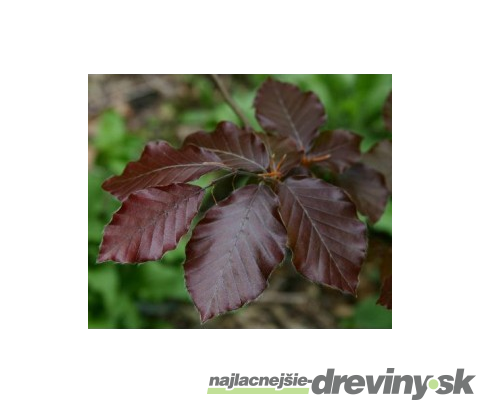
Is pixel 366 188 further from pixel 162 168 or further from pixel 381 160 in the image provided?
pixel 162 168

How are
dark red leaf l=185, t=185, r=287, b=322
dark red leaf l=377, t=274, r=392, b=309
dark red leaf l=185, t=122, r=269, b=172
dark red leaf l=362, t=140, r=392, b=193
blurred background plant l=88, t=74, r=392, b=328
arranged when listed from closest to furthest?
dark red leaf l=185, t=185, r=287, b=322, dark red leaf l=185, t=122, r=269, b=172, dark red leaf l=377, t=274, r=392, b=309, dark red leaf l=362, t=140, r=392, b=193, blurred background plant l=88, t=74, r=392, b=328

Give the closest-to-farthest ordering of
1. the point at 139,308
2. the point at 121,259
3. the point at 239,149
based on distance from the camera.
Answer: the point at 121,259
the point at 239,149
the point at 139,308

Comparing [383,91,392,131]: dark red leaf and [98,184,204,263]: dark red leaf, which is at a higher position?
[383,91,392,131]: dark red leaf

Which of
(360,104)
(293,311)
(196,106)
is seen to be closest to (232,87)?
(196,106)

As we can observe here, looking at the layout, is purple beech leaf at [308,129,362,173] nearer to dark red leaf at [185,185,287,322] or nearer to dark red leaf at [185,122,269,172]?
dark red leaf at [185,122,269,172]

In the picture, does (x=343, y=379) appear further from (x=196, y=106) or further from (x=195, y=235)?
(x=196, y=106)

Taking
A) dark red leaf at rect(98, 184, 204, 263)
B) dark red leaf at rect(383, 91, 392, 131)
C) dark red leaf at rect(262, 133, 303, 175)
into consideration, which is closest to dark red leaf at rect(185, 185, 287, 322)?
dark red leaf at rect(98, 184, 204, 263)
